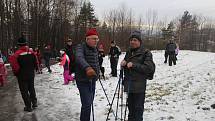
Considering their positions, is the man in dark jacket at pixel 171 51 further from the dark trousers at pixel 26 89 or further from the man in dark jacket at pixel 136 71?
the man in dark jacket at pixel 136 71

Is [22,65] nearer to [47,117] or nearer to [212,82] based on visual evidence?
[47,117]

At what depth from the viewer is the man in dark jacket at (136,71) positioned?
264 inches

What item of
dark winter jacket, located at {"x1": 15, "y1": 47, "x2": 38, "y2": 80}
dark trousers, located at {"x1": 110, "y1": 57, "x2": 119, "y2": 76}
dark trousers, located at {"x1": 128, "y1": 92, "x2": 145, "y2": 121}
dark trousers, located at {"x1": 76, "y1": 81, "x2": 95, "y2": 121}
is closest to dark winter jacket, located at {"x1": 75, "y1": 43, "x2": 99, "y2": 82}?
dark trousers, located at {"x1": 76, "y1": 81, "x2": 95, "y2": 121}

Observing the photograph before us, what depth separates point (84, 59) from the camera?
7.15 m

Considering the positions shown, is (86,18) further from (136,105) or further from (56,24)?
(136,105)

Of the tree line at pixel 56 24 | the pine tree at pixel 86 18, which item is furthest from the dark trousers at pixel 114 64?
the pine tree at pixel 86 18

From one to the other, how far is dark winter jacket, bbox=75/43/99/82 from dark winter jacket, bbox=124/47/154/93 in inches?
31.6

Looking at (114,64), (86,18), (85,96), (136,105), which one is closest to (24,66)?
(85,96)

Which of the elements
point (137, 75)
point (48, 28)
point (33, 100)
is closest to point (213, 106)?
point (137, 75)

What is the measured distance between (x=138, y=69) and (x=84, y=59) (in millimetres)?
1176

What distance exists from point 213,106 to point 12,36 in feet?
138

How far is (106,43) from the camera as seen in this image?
60.5 m

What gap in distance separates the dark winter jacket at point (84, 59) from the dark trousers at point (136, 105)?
1.01 meters

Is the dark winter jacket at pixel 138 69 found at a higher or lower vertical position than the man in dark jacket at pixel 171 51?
higher
